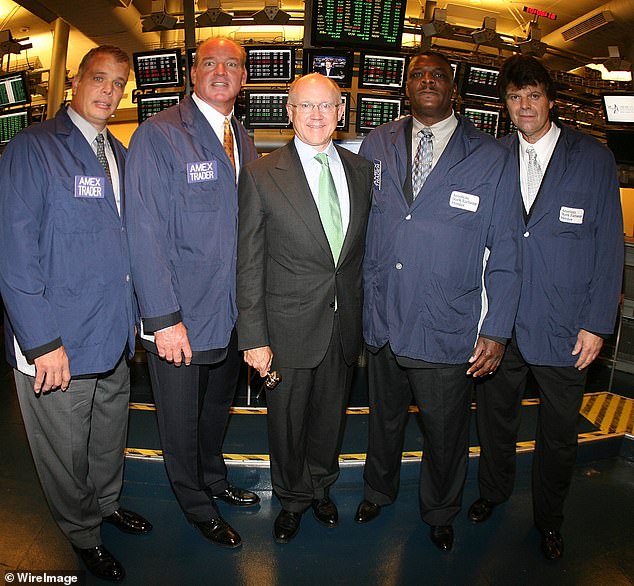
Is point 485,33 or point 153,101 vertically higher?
point 485,33

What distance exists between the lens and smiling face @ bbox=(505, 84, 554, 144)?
2248 millimetres

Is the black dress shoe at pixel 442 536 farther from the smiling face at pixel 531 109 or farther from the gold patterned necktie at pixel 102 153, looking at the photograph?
the gold patterned necktie at pixel 102 153

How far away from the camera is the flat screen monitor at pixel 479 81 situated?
5.79 m

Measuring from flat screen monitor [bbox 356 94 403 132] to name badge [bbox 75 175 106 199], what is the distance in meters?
3.98

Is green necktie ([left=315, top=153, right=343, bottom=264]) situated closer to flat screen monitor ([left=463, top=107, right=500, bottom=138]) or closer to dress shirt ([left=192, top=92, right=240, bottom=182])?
dress shirt ([left=192, top=92, right=240, bottom=182])

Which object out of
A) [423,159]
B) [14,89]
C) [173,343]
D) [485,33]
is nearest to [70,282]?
[173,343]

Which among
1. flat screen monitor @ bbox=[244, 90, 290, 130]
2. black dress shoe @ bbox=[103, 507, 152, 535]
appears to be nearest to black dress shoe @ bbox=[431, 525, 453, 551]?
black dress shoe @ bbox=[103, 507, 152, 535]

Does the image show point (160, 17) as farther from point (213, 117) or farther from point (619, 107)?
point (619, 107)

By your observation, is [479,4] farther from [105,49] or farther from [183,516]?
[183,516]

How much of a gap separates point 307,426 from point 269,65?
4.04 meters

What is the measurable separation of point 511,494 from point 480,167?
1677 millimetres

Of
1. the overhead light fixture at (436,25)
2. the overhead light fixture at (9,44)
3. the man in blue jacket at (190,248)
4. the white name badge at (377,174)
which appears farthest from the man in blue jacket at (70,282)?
the overhead light fixture at (9,44)

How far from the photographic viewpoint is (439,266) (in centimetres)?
213

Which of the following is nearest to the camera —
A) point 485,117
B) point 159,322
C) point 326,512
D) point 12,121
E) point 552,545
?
point 159,322
